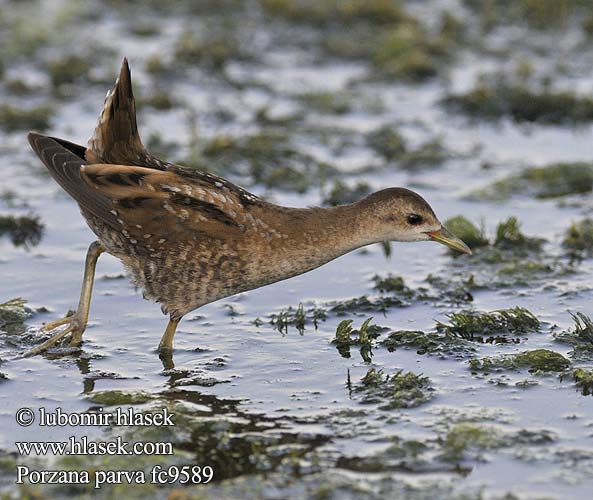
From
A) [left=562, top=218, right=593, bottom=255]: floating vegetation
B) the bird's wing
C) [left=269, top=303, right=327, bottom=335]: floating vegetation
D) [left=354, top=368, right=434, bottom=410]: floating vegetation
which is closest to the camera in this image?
[left=354, top=368, right=434, bottom=410]: floating vegetation

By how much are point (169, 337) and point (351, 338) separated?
1092 millimetres

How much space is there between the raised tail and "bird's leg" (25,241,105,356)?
1.79 feet

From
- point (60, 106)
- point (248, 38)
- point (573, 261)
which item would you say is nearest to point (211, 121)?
point (60, 106)

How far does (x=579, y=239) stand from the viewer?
8453 millimetres

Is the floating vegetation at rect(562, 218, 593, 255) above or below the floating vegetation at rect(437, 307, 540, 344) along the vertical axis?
above

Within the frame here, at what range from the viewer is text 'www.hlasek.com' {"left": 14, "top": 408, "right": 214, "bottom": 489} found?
5246 millimetres

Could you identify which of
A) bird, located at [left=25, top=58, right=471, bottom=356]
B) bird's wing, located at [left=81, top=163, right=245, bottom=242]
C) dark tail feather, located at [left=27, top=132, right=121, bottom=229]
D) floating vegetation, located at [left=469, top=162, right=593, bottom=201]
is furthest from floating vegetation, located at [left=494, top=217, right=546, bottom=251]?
dark tail feather, located at [left=27, top=132, right=121, bottom=229]

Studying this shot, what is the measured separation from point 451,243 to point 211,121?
182 inches

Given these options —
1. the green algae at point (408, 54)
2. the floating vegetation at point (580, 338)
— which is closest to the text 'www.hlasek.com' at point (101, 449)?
the floating vegetation at point (580, 338)

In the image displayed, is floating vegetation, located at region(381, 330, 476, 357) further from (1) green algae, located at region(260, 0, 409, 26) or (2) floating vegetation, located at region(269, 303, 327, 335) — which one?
(1) green algae, located at region(260, 0, 409, 26)

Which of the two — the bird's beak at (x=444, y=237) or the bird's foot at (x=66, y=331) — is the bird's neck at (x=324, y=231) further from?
the bird's foot at (x=66, y=331)

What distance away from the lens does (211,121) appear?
1107 cm

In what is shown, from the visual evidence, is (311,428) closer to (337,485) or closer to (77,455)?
(337,485)

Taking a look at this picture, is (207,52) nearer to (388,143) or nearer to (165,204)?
(388,143)
